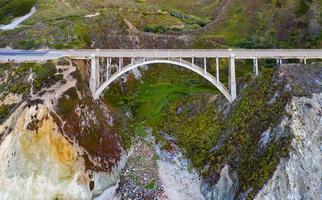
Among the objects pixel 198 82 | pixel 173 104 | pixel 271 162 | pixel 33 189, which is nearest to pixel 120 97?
pixel 173 104

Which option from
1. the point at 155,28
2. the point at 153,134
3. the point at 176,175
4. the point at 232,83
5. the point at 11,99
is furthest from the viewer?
the point at 155,28

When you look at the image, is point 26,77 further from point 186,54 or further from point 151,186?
point 151,186

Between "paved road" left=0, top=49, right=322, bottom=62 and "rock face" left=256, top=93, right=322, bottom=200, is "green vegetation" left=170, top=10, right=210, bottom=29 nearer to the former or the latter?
"paved road" left=0, top=49, right=322, bottom=62

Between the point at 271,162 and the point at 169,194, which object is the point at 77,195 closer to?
the point at 169,194

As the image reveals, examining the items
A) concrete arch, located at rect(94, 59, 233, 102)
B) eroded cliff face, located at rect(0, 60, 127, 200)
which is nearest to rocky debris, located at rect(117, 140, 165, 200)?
eroded cliff face, located at rect(0, 60, 127, 200)

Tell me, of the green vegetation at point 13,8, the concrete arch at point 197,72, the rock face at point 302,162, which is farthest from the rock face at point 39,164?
the green vegetation at point 13,8

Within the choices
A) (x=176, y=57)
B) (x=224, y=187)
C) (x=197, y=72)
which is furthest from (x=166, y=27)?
(x=224, y=187)
